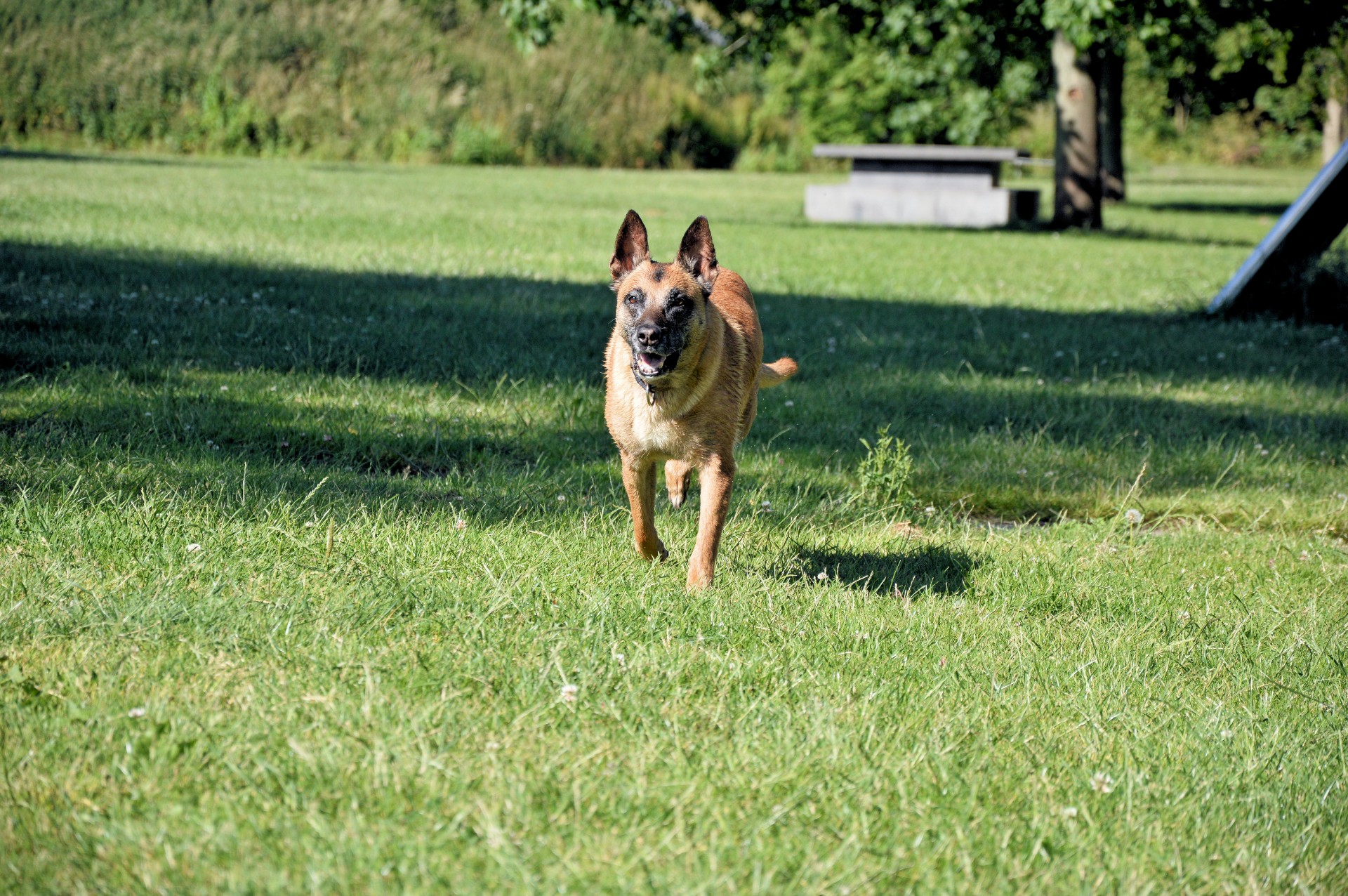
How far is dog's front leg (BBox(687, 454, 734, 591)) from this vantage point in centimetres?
370

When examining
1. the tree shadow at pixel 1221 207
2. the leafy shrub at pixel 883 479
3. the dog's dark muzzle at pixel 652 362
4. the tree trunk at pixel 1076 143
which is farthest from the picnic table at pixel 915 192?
the dog's dark muzzle at pixel 652 362

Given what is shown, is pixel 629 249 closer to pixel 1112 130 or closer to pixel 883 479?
pixel 883 479

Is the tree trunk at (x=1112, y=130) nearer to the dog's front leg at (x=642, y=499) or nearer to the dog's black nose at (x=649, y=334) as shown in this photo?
the dog's front leg at (x=642, y=499)

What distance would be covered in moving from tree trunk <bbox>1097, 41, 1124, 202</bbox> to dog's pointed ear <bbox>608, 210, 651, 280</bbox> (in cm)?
2462

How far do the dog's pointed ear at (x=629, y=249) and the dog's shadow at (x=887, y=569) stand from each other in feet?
A: 3.68

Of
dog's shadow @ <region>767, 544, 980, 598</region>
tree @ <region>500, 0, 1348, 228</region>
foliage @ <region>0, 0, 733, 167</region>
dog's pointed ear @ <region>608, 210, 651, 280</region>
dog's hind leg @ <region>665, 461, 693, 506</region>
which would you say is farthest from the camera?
foliage @ <region>0, 0, 733, 167</region>

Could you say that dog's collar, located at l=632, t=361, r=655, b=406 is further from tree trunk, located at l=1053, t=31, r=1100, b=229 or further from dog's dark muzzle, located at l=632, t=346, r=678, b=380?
tree trunk, located at l=1053, t=31, r=1100, b=229

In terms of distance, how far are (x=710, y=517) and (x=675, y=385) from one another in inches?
16.7

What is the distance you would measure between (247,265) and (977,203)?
13.4 meters

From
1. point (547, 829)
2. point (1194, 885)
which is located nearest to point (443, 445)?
point (547, 829)

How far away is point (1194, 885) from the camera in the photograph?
2.34 m

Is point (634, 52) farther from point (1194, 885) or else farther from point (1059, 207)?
point (1194, 885)

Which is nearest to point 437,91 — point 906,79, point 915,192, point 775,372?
point 906,79

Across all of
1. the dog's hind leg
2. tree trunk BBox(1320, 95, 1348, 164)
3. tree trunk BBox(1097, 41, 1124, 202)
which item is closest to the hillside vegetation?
tree trunk BBox(1097, 41, 1124, 202)
